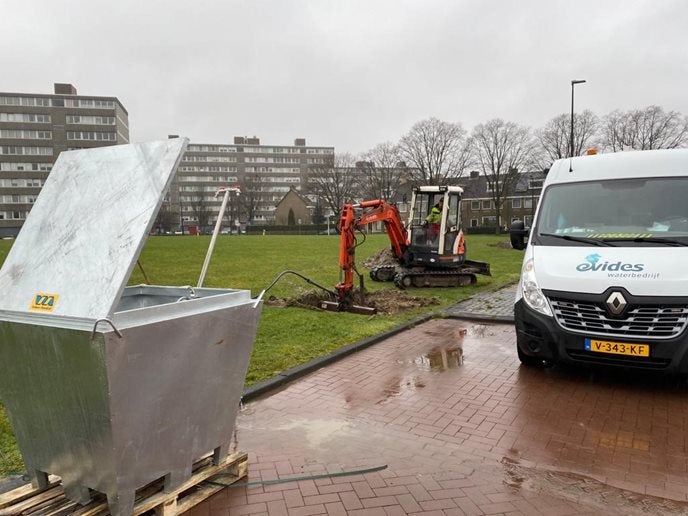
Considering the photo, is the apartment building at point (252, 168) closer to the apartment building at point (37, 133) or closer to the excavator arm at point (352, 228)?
the apartment building at point (37, 133)

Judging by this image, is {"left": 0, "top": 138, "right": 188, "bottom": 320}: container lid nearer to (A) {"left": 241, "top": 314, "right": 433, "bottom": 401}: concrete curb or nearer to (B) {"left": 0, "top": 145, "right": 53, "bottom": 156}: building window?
(A) {"left": 241, "top": 314, "right": 433, "bottom": 401}: concrete curb

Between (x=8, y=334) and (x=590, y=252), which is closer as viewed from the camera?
(x=8, y=334)

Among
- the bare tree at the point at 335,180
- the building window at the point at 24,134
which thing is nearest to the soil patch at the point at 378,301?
the bare tree at the point at 335,180

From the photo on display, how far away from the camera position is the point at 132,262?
262 cm

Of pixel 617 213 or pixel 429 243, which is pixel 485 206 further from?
pixel 617 213

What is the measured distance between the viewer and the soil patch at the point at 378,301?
1129cm

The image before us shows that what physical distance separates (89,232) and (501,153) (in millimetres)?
63397

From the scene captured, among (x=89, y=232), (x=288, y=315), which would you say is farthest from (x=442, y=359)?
(x=89, y=232)

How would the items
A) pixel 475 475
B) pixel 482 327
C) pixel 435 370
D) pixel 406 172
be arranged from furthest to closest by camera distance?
pixel 406 172
pixel 482 327
pixel 435 370
pixel 475 475

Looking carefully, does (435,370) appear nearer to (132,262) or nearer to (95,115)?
(132,262)

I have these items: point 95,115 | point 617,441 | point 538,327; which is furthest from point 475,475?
point 95,115

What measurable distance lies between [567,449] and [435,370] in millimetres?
2448

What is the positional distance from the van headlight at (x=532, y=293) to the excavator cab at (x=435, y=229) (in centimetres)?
904

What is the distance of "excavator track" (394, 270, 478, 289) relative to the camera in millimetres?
14766
